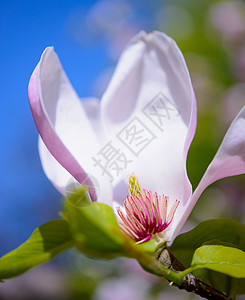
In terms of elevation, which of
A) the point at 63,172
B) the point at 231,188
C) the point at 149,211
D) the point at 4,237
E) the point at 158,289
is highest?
the point at 4,237

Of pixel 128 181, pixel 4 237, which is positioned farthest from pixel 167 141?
pixel 4 237

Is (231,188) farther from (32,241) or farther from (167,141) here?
(32,241)

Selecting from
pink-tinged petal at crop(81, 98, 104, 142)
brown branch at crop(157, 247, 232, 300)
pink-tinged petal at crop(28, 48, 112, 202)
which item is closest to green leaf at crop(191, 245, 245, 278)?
brown branch at crop(157, 247, 232, 300)

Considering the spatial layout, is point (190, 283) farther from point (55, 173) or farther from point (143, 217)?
point (55, 173)

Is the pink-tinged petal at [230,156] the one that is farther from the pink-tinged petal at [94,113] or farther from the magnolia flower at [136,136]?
the pink-tinged petal at [94,113]

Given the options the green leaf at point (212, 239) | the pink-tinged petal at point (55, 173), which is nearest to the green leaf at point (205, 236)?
the green leaf at point (212, 239)

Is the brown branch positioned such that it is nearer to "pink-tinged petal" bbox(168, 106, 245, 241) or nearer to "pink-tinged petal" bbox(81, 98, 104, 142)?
"pink-tinged petal" bbox(168, 106, 245, 241)

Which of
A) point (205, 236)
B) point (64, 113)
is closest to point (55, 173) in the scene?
point (64, 113)
